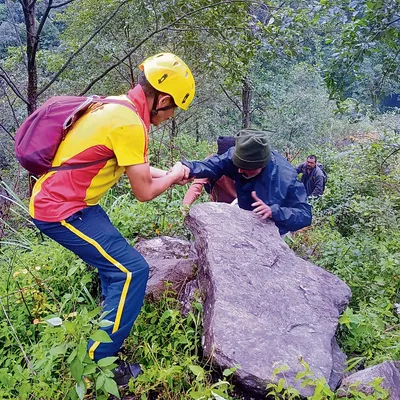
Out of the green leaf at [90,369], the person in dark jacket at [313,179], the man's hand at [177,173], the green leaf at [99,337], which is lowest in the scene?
the person in dark jacket at [313,179]

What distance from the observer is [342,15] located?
4.14 m

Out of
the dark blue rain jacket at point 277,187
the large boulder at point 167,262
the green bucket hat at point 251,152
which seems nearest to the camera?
the large boulder at point 167,262

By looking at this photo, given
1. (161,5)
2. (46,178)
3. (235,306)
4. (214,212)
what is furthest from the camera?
(161,5)

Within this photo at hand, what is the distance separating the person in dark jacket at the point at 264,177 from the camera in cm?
345

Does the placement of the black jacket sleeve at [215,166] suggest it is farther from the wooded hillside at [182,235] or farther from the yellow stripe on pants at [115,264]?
the yellow stripe on pants at [115,264]

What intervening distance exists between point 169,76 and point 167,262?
1561 millimetres

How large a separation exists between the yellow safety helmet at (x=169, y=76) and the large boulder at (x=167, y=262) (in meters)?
1.33

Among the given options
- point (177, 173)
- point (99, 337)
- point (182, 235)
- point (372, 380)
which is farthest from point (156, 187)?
point (182, 235)

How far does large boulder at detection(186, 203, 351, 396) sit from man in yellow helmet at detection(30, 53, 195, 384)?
0.56 metres

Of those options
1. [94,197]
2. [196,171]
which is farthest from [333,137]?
[94,197]

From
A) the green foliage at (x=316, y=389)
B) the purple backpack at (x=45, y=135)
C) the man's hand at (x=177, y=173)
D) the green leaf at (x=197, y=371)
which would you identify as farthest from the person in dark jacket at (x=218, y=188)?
the green foliage at (x=316, y=389)

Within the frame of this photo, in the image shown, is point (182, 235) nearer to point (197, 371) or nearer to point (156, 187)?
point (156, 187)

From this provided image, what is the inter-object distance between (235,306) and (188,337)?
39 centimetres

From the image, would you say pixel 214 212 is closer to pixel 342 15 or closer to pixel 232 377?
pixel 232 377
